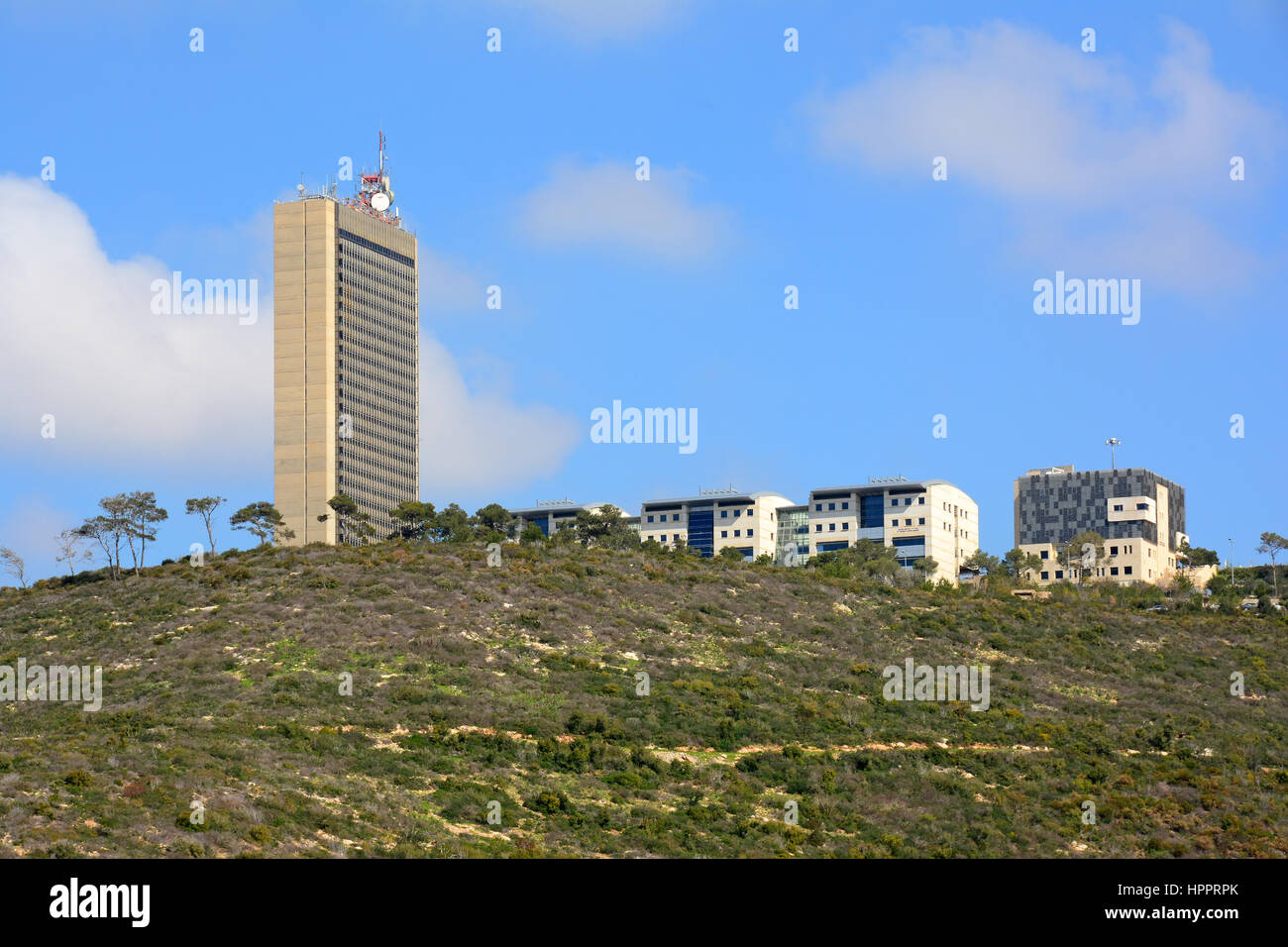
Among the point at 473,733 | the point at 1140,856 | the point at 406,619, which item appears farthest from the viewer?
the point at 406,619

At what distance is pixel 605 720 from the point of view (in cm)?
7125

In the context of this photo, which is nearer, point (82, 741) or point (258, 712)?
point (82, 741)

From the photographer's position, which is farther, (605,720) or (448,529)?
(448,529)

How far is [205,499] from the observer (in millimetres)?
143625

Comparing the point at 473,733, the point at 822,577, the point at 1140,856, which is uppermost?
the point at 822,577

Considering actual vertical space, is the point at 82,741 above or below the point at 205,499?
below

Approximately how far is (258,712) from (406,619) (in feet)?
65.0

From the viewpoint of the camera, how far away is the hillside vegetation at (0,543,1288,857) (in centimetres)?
5484

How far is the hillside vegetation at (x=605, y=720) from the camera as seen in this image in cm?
5484
